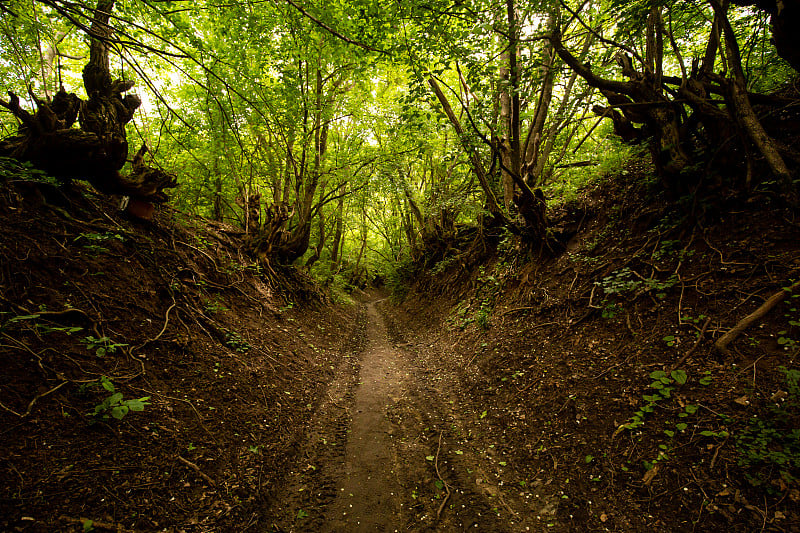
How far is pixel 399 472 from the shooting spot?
151 inches

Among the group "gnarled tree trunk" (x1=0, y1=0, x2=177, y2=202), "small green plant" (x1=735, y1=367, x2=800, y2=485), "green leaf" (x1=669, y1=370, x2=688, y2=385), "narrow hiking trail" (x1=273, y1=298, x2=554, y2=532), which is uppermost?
"gnarled tree trunk" (x1=0, y1=0, x2=177, y2=202)

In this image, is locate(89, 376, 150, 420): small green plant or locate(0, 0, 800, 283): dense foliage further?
locate(0, 0, 800, 283): dense foliage

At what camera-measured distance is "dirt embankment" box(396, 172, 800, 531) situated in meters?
2.75

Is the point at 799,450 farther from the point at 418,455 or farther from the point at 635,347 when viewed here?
the point at 418,455

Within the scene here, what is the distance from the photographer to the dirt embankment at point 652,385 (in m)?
2.75

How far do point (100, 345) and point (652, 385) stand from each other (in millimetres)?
6458

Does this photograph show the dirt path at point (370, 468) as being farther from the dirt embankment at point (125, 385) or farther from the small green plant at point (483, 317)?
the small green plant at point (483, 317)

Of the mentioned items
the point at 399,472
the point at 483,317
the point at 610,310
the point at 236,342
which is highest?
the point at 236,342

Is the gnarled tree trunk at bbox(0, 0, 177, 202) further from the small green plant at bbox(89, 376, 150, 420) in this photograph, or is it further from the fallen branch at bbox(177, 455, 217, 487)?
the fallen branch at bbox(177, 455, 217, 487)

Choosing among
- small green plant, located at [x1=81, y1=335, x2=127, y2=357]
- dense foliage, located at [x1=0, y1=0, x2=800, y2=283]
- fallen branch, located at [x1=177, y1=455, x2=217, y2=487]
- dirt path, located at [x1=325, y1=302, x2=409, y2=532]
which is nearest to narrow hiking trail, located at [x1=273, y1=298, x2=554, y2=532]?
dirt path, located at [x1=325, y1=302, x2=409, y2=532]

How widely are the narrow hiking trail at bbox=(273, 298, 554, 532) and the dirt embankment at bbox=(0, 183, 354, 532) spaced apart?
0.33m

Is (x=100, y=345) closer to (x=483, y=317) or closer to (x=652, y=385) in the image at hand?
(x=652, y=385)

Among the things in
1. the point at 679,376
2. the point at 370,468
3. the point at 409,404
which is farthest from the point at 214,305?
the point at 679,376

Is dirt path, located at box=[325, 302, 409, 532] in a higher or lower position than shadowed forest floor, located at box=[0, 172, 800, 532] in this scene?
lower
